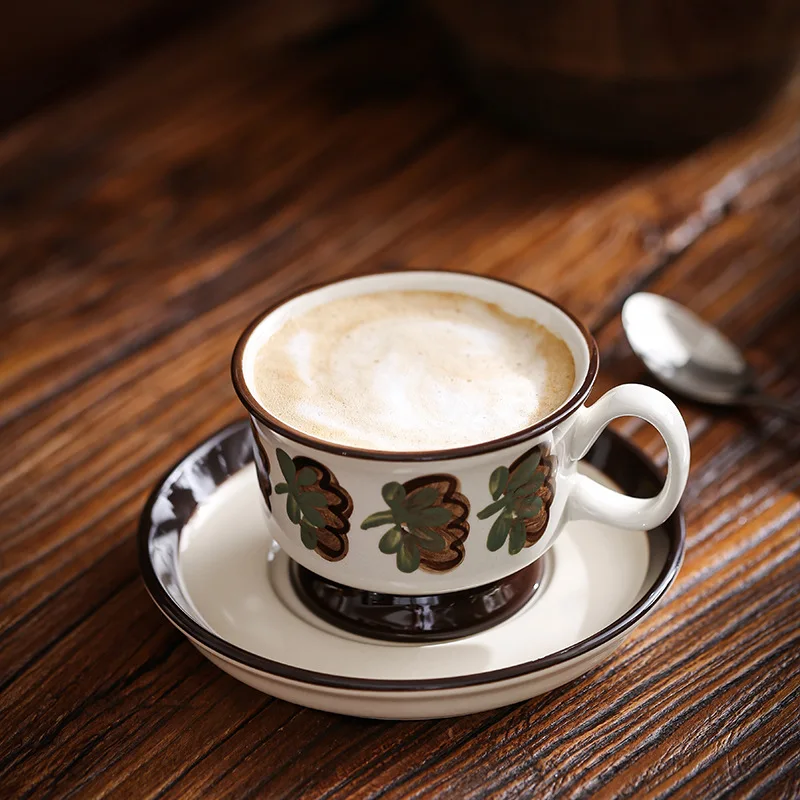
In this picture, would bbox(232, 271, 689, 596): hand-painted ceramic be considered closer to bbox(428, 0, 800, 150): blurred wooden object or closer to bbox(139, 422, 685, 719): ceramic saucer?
bbox(139, 422, 685, 719): ceramic saucer

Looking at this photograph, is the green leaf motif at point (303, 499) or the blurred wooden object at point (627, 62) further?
the blurred wooden object at point (627, 62)

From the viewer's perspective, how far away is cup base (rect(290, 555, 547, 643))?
55 centimetres

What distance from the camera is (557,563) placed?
1.96 feet

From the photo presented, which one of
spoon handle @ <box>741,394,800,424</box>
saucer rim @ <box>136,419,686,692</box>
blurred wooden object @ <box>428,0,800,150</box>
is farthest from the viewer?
blurred wooden object @ <box>428,0,800,150</box>

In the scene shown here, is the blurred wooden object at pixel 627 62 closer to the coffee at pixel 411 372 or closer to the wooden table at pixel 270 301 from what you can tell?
the wooden table at pixel 270 301

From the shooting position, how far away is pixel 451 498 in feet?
1.65

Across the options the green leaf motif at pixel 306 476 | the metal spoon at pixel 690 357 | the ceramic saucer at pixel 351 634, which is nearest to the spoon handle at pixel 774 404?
the metal spoon at pixel 690 357

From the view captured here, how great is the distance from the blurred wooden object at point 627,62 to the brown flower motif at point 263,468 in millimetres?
625

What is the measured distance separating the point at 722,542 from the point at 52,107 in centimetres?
104

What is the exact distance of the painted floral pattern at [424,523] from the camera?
497mm

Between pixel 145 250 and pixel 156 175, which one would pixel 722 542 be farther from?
pixel 156 175

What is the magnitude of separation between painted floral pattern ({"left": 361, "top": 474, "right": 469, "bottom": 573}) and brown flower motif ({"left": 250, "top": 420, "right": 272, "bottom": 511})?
71 mm

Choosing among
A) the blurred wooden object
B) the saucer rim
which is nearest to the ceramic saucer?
the saucer rim

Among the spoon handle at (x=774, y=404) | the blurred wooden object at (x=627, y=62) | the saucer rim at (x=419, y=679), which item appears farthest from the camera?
the blurred wooden object at (x=627, y=62)
